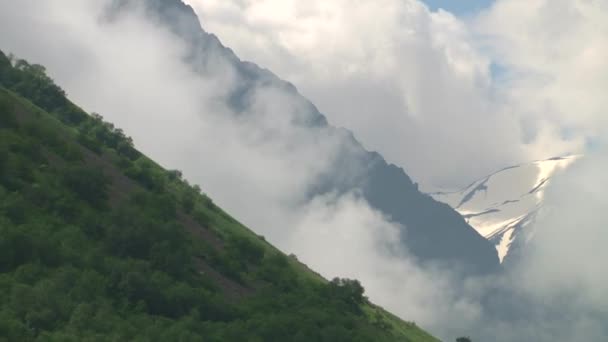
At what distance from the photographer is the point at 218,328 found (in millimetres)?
116125

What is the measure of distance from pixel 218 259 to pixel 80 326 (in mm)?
60282

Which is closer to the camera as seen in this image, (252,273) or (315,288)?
(252,273)

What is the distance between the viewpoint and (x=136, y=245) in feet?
418

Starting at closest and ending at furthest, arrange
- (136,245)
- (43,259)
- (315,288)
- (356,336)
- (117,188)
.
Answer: (43,259) → (136,245) → (356,336) → (117,188) → (315,288)

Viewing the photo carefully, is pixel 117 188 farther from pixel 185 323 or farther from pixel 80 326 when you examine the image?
pixel 80 326

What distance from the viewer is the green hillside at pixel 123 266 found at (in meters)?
96.3

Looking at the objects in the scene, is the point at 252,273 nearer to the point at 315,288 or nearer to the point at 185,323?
the point at 315,288

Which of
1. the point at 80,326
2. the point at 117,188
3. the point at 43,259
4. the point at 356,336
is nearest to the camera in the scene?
the point at 80,326

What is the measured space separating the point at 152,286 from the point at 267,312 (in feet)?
80.2

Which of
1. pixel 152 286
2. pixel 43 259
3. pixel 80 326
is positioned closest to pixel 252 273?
pixel 152 286

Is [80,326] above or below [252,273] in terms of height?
below

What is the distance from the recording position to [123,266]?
114m

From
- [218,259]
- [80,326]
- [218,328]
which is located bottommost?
[80,326]

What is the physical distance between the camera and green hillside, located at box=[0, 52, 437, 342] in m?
96.3
